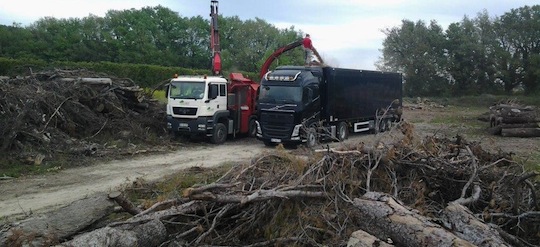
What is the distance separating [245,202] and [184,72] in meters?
34.8

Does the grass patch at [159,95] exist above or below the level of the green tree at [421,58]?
below

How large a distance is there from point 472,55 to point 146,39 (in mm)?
35848

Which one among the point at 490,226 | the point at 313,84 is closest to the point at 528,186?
the point at 490,226

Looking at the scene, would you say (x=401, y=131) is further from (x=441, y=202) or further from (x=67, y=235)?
(x=67, y=235)

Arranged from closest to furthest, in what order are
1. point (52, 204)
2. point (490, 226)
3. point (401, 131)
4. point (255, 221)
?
point (490, 226) → point (255, 221) → point (401, 131) → point (52, 204)

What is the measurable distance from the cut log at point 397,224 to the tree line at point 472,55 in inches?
1753

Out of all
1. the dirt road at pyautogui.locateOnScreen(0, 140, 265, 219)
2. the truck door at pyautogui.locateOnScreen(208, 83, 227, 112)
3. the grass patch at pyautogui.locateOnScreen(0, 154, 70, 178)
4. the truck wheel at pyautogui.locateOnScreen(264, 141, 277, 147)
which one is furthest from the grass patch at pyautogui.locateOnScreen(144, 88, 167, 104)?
the grass patch at pyautogui.locateOnScreen(0, 154, 70, 178)

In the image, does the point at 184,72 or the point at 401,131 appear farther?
the point at 184,72

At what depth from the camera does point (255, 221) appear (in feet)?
22.5

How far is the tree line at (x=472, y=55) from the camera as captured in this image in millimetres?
47031

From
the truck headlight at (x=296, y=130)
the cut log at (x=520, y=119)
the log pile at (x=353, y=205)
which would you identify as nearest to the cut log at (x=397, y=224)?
the log pile at (x=353, y=205)

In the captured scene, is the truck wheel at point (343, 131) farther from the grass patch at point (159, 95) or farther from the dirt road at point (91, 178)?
the grass patch at point (159, 95)

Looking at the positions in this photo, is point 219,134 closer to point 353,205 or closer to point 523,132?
point 523,132

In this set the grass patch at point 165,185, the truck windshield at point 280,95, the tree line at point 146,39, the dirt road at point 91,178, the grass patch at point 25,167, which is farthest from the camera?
the tree line at point 146,39
